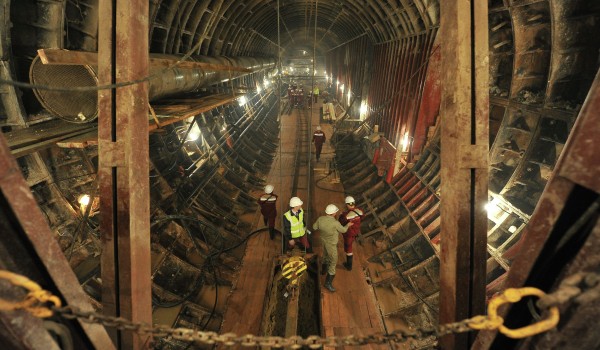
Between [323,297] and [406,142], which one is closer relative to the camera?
[323,297]

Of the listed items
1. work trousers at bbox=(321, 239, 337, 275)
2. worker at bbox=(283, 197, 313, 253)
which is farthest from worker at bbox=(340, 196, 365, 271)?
worker at bbox=(283, 197, 313, 253)

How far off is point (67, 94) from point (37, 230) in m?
3.50

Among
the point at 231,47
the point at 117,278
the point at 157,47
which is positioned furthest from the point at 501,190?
the point at 231,47

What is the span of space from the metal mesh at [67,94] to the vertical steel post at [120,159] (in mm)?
1926

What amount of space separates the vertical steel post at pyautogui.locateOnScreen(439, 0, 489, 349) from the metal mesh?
396cm

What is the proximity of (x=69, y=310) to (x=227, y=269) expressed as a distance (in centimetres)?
478

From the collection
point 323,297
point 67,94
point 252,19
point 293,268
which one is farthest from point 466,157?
point 252,19

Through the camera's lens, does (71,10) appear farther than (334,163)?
No

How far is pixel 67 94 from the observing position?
4.28 m

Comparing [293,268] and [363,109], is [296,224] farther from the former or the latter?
[363,109]

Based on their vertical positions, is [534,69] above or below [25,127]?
above

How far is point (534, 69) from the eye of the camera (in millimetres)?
4891

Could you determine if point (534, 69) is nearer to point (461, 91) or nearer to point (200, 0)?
point (461, 91)

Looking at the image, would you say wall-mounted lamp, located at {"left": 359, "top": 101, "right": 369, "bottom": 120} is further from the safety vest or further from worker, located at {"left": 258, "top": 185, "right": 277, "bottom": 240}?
the safety vest
